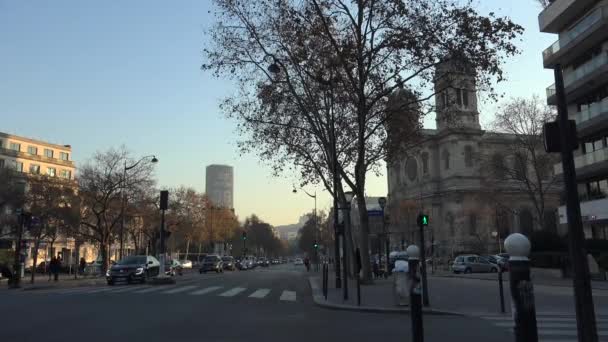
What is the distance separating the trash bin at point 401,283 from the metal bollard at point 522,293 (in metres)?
9.73

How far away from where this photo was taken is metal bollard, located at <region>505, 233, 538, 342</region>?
4.34 metres

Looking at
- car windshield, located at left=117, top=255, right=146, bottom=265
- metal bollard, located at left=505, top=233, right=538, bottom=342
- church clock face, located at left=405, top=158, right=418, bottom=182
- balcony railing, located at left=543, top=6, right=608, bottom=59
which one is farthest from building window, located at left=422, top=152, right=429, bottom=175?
metal bollard, located at left=505, top=233, right=538, bottom=342

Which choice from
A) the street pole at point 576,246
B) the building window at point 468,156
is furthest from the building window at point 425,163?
the street pole at point 576,246

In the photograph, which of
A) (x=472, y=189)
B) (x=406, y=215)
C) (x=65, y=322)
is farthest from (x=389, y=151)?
(x=472, y=189)

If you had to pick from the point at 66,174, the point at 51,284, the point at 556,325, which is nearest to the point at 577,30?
the point at 556,325

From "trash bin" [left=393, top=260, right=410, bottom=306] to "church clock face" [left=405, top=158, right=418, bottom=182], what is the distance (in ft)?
299

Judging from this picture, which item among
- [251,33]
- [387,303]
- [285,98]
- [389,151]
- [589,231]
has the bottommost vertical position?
[387,303]

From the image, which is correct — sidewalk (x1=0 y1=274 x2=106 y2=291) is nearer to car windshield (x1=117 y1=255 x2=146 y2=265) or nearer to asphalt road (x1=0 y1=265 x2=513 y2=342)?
car windshield (x1=117 y1=255 x2=146 y2=265)

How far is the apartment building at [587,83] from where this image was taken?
3634cm

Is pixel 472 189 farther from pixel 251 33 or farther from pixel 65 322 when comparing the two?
pixel 65 322

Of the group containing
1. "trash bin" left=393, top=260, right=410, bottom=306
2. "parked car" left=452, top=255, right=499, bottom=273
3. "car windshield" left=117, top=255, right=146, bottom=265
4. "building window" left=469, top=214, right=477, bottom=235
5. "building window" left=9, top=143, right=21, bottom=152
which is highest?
"building window" left=9, top=143, right=21, bottom=152

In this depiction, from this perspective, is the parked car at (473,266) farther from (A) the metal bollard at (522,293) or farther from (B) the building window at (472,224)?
(A) the metal bollard at (522,293)

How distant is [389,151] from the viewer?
30.3 meters

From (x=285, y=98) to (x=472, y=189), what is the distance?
66.8 m
